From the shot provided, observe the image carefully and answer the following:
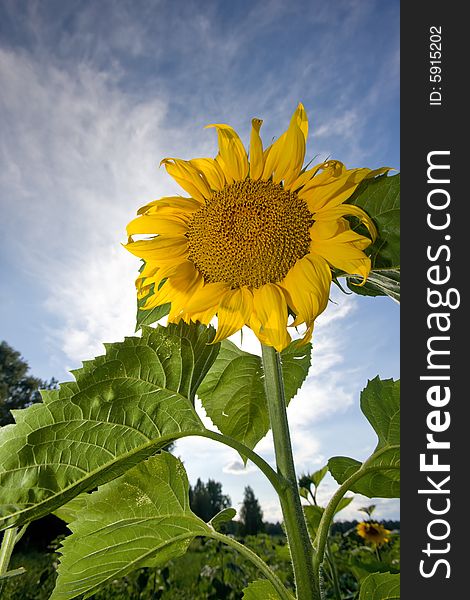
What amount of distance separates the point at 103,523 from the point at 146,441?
0.16 m

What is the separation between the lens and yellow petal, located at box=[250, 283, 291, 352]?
0.78 meters

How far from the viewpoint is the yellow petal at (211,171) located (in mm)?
857

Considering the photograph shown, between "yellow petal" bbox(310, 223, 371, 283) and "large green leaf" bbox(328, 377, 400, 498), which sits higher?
"yellow petal" bbox(310, 223, 371, 283)

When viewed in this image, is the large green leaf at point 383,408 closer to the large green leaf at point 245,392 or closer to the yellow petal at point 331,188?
the large green leaf at point 245,392

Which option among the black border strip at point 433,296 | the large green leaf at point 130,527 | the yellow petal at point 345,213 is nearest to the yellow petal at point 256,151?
the yellow petal at point 345,213

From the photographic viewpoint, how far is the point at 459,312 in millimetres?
846

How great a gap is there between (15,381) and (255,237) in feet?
66.4

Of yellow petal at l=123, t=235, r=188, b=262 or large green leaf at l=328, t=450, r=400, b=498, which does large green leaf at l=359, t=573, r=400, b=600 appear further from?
yellow petal at l=123, t=235, r=188, b=262

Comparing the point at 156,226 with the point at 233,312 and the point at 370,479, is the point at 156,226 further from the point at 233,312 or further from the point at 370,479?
the point at 370,479

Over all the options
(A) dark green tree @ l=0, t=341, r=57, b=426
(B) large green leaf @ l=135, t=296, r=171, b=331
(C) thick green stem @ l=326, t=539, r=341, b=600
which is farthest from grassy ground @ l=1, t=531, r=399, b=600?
(A) dark green tree @ l=0, t=341, r=57, b=426

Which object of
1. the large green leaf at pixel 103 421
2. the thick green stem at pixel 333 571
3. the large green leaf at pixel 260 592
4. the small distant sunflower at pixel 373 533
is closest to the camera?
the large green leaf at pixel 103 421

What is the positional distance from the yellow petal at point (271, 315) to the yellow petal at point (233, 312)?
0.01m

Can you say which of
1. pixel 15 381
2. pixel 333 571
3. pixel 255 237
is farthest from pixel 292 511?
pixel 15 381

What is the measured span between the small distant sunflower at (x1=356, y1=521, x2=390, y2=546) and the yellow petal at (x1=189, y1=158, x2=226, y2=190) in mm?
2909
